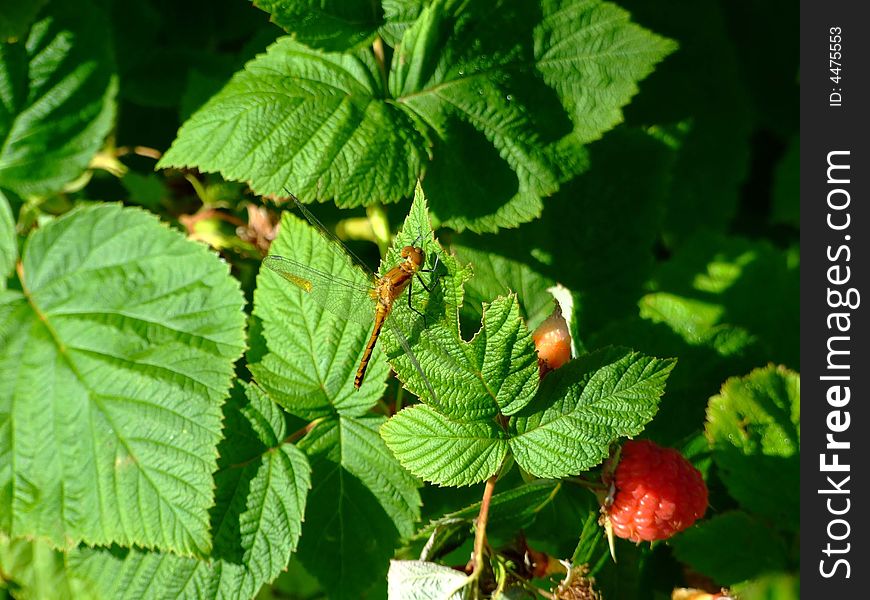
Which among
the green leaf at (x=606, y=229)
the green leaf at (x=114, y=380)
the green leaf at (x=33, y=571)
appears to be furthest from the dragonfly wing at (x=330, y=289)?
the green leaf at (x=33, y=571)

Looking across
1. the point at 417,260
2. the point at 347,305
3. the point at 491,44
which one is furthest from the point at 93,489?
the point at 491,44

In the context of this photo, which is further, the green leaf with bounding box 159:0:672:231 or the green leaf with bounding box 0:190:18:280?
the green leaf with bounding box 0:190:18:280

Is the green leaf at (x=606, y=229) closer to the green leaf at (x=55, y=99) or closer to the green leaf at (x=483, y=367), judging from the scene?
the green leaf at (x=483, y=367)

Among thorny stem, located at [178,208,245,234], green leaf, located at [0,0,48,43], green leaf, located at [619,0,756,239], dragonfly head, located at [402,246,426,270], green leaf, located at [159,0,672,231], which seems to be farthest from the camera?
green leaf, located at [619,0,756,239]

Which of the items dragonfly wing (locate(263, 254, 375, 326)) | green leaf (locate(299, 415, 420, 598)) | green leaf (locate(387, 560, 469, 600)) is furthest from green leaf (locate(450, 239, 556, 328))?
green leaf (locate(387, 560, 469, 600))

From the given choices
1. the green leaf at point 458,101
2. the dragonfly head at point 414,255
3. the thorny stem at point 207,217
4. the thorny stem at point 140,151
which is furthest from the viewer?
the thorny stem at point 140,151

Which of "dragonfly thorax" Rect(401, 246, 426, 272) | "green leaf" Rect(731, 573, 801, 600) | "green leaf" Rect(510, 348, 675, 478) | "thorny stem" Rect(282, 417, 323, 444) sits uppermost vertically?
"dragonfly thorax" Rect(401, 246, 426, 272)

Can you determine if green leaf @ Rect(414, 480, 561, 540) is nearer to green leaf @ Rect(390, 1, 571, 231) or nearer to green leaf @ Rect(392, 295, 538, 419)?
green leaf @ Rect(392, 295, 538, 419)

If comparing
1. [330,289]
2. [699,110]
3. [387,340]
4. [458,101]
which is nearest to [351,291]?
[330,289]

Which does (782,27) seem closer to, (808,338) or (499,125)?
(808,338)
